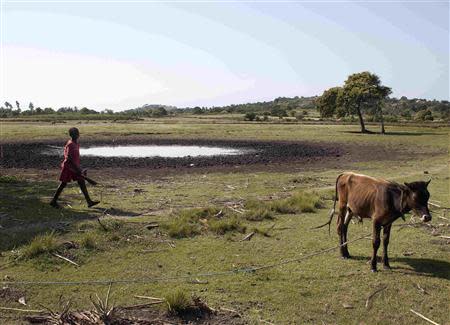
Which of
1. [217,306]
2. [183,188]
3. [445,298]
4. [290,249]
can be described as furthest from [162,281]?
[183,188]

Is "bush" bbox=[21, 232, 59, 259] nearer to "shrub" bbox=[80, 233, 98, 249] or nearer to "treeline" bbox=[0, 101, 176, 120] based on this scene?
"shrub" bbox=[80, 233, 98, 249]

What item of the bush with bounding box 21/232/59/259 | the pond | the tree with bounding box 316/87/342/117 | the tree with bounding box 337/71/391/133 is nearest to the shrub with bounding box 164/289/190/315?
the bush with bounding box 21/232/59/259

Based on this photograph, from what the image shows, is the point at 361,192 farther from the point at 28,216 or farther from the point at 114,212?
the point at 28,216

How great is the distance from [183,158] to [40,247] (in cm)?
2044

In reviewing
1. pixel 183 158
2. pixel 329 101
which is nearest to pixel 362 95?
pixel 329 101

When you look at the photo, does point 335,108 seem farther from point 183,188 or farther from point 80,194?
point 80,194

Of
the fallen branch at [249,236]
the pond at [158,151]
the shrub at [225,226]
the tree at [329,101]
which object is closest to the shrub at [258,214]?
the shrub at [225,226]

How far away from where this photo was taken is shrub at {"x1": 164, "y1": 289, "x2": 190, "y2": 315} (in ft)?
26.0

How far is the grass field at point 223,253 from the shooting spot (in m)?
8.33

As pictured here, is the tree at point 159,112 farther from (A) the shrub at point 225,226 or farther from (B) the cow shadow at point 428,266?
(B) the cow shadow at point 428,266

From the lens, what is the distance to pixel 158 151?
36.4 m

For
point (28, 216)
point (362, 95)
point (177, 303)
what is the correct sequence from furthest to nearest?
1. point (362, 95)
2. point (28, 216)
3. point (177, 303)

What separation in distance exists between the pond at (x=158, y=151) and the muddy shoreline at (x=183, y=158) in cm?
186

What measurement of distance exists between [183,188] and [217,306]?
1162 cm
